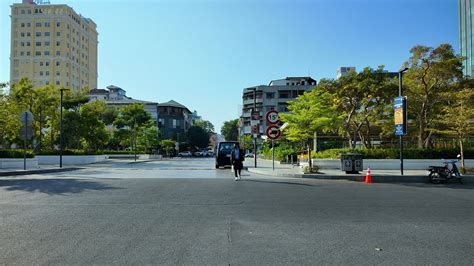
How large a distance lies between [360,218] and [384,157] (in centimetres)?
1856

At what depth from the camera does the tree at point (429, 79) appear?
25.6 metres

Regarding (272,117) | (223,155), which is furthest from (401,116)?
(223,155)

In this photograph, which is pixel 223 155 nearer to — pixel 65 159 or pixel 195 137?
pixel 65 159

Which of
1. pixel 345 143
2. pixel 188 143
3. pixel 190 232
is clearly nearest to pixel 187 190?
pixel 190 232

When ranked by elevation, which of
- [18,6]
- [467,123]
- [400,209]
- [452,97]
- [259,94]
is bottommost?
[400,209]

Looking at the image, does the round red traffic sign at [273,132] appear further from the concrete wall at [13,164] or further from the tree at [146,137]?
the tree at [146,137]

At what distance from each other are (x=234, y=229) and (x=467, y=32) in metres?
78.2

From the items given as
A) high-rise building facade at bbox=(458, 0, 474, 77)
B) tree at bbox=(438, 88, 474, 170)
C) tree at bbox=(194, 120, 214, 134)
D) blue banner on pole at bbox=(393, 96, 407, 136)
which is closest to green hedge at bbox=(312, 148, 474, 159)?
tree at bbox=(438, 88, 474, 170)

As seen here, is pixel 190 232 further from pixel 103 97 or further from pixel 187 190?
pixel 103 97

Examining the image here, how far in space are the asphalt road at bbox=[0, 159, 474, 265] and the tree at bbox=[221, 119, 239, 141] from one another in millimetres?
124172

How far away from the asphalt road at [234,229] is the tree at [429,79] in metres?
15.9

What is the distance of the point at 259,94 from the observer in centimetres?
10044

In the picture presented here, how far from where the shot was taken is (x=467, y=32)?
233ft

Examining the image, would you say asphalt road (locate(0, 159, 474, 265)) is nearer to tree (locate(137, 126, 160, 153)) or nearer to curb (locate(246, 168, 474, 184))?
curb (locate(246, 168, 474, 184))
